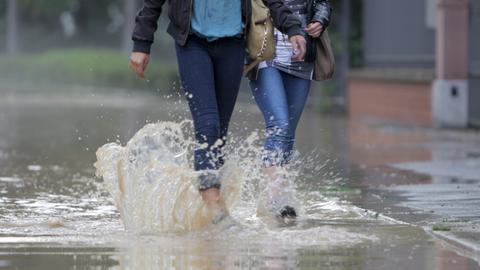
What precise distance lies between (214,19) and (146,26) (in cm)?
38

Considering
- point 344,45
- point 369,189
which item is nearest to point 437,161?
point 369,189

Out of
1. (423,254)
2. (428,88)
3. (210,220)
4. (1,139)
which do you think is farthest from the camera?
(428,88)

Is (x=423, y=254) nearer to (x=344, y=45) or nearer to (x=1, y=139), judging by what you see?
(x=1, y=139)

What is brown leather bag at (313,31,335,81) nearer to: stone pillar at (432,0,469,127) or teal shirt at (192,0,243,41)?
teal shirt at (192,0,243,41)

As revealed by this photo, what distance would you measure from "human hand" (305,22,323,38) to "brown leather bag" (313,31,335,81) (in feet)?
0.47

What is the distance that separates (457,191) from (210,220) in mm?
2933

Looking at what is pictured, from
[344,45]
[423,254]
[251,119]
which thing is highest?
[344,45]

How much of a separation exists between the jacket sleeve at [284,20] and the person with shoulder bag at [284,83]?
226 millimetres

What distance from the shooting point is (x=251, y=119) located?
12797 millimetres

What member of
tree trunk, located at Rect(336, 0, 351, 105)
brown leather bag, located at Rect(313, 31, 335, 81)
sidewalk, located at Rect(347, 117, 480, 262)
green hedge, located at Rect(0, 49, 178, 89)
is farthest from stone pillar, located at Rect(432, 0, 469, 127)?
green hedge, located at Rect(0, 49, 178, 89)

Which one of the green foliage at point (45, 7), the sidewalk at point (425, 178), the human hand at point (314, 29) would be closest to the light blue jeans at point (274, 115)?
the human hand at point (314, 29)

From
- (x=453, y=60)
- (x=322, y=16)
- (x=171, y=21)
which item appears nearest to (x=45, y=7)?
(x=453, y=60)

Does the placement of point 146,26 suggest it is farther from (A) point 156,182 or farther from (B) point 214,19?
(A) point 156,182

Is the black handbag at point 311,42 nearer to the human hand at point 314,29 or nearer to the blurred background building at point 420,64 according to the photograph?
the human hand at point 314,29
